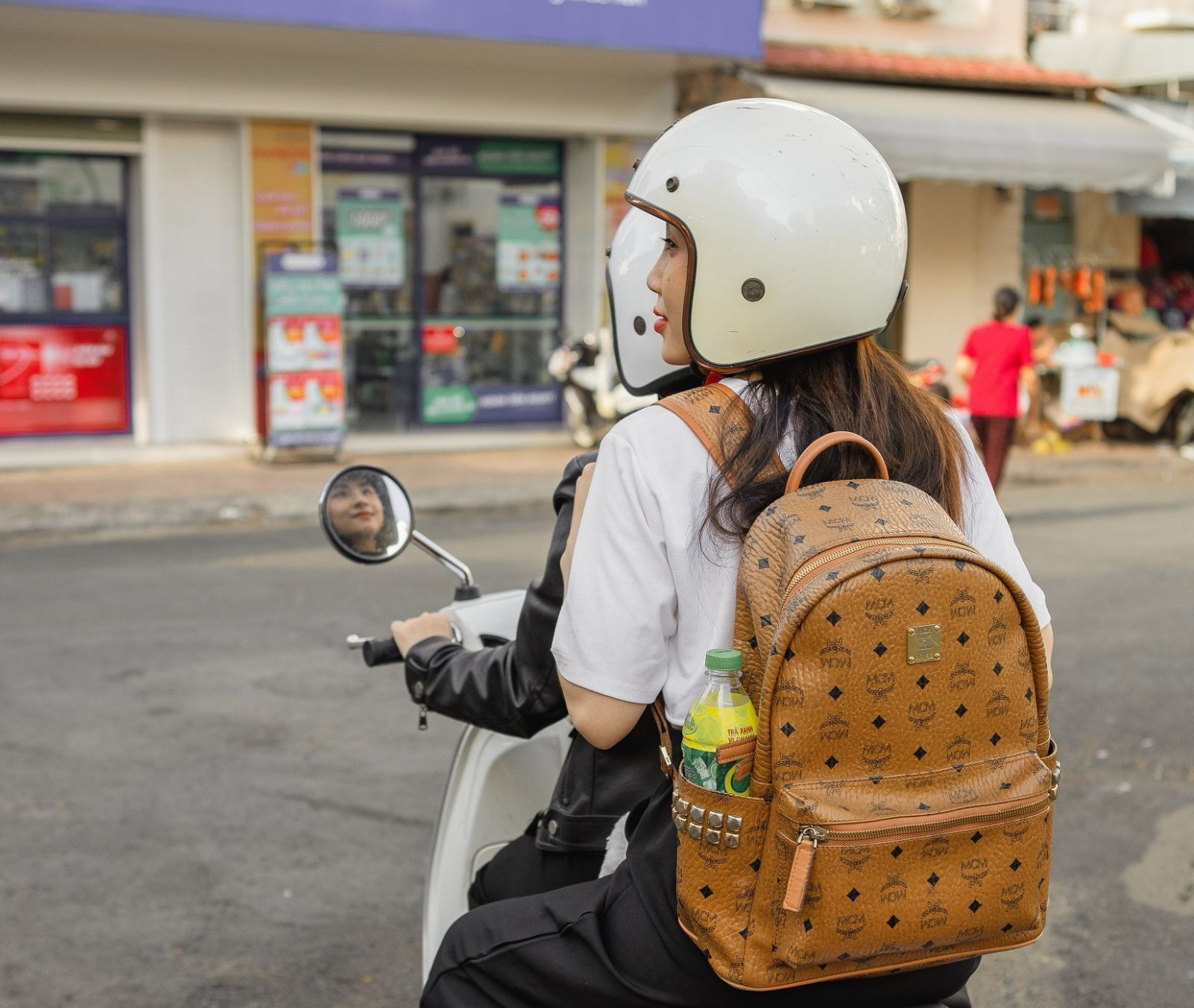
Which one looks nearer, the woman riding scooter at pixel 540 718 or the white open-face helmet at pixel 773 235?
the white open-face helmet at pixel 773 235

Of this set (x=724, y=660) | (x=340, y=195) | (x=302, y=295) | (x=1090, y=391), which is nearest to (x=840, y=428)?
(x=724, y=660)

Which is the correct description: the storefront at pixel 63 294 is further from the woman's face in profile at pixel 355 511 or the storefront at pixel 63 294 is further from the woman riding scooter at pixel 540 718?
the woman riding scooter at pixel 540 718

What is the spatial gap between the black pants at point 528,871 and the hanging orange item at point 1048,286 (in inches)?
618

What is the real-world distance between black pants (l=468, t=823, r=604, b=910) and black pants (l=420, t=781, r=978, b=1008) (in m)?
0.20

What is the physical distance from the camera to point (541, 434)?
1503 centimetres

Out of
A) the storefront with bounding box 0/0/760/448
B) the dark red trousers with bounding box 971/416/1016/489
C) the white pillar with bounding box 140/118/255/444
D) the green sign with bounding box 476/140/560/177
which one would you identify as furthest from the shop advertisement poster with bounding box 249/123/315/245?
the dark red trousers with bounding box 971/416/1016/489

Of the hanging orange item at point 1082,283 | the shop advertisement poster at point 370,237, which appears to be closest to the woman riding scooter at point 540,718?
the shop advertisement poster at point 370,237

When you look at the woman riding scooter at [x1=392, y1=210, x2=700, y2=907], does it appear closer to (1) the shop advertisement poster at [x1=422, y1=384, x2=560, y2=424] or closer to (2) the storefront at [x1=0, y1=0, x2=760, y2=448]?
(2) the storefront at [x1=0, y1=0, x2=760, y2=448]

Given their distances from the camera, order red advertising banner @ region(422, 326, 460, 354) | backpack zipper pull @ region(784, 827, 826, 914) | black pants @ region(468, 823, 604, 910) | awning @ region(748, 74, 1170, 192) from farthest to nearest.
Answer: red advertising banner @ region(422, 326, 460, 354) < awning @ region(748, 74, 1170, 192) < black pants @ region(468, 823, 604, 910) < backpack zipper pull @ region(784, 827, 826, 914)

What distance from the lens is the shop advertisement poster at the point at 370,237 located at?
14133 mm

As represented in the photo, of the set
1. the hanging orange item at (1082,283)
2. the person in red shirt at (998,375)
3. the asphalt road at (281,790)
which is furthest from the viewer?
the hanging orange item at (1082,283)

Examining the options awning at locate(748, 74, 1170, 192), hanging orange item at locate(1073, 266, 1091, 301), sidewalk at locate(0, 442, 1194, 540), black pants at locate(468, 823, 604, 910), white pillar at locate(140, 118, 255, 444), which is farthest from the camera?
A: hanging orange item at locate(1073, 266, 1091, 301)

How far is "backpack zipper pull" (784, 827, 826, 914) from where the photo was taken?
1.51 m

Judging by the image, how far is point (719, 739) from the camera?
156cm
